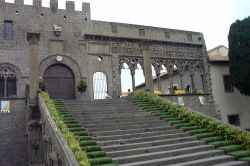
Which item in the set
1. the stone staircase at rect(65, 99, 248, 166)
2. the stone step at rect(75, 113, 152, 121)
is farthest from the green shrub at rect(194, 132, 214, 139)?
the stone step at rect(75, 113, 152, 121)

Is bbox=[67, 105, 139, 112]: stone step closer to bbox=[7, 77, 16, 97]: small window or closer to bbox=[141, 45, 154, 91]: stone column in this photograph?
bbox=[141, 45, 154, 91]: stone column

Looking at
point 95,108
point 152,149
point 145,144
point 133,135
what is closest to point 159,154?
point 152,149

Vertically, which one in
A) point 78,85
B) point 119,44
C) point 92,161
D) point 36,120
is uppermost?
point 119,44

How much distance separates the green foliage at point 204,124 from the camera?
11.2m

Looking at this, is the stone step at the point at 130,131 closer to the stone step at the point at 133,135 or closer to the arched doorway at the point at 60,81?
the stone step at the point at 133,135

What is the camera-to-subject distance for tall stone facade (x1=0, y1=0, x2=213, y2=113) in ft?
60.3

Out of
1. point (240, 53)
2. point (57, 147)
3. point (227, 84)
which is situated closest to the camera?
point (57, 147)

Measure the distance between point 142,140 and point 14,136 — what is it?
7893 millimetres

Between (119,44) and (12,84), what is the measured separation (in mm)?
8373

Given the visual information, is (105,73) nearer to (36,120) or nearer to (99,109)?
(99,109)

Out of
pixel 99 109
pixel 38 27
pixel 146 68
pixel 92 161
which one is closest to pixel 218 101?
pixel 146 68

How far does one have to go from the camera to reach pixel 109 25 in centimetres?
2170

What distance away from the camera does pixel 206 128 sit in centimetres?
1248

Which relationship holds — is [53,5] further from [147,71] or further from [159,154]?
[159,154]
